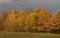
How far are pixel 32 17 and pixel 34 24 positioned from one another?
→ 3.26 ft

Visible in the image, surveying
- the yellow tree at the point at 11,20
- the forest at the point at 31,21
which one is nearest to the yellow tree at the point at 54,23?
the forest at the point at 31,21

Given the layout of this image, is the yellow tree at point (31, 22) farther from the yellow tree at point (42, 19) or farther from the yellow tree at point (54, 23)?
the yellow tree at point (54, 23)

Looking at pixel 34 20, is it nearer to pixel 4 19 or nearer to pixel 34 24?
pixel 34 24

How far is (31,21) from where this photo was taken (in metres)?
20.6

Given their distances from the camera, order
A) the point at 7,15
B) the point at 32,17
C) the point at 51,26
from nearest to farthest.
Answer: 1. the point at 51,26
2. the point at 32,17
3. the point at 7,15

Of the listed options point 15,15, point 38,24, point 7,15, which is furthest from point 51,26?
point 7,15

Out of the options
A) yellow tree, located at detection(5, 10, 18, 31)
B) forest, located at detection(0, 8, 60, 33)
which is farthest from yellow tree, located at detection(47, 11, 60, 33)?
yellow tree, located at detection(5, 10, 18, 31)

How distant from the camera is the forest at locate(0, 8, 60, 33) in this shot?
19.8 meters

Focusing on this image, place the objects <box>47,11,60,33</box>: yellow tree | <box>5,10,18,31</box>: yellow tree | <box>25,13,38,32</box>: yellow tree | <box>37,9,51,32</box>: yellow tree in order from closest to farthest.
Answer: <box>47,11,60,33</box>: yellow tree
<box>25,13,38,32</box>: yellow tree
<box>37,9,51,32</box>: yellow tree
<box>5,10,18,31</box>: yellow tree

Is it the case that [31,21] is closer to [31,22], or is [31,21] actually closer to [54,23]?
[31,22]

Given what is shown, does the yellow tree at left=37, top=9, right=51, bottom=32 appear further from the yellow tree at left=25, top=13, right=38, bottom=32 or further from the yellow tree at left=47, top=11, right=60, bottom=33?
the yellow tree at left=47, top=11, right=60, bottom=33

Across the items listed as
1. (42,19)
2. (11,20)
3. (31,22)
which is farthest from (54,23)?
(11,20)

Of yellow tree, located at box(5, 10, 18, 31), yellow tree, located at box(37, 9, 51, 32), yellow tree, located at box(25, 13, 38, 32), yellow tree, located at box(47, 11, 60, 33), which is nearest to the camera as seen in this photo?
yellow tree, located at box(47, 11, 60, 33)

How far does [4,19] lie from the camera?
23.9m
